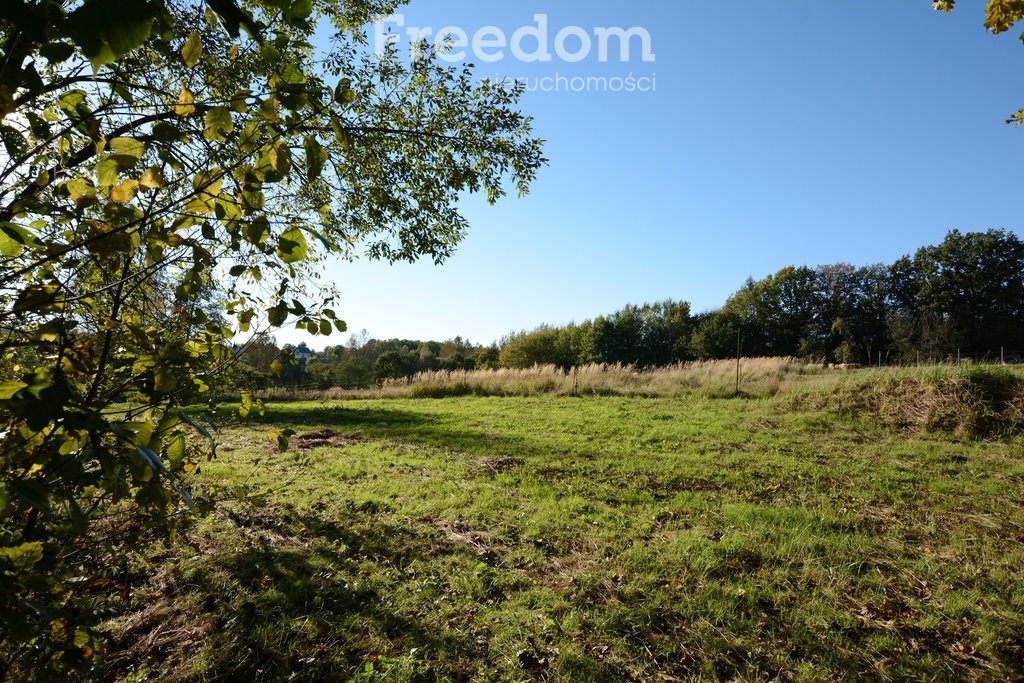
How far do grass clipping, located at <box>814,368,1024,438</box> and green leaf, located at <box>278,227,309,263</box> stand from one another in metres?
11.3

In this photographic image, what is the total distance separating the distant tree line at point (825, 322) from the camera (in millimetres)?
36688

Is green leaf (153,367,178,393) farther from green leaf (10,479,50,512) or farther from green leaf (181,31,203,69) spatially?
green leaf (181,31,203,69)

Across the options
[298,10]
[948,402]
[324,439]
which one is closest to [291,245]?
[298,10]

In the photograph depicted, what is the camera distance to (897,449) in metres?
7.84

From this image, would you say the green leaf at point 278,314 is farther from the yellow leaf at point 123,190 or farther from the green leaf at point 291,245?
the yellow leaf at point 123,190

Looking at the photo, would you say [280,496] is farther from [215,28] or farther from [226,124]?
[226,124]

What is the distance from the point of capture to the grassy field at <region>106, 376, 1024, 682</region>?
2.60m

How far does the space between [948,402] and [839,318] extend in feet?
118

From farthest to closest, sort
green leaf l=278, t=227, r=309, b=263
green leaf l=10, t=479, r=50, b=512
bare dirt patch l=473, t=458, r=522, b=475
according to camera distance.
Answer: bare dirt patch l=473, t=458, r=522, b=475 → green leaf l=278, t=227, r=309, b=263 → green leaf l=10, t=479, r=50, b=512

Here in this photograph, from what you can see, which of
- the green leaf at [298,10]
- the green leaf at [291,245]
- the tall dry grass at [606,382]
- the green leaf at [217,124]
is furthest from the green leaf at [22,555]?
the tall dry grass at [606,382]

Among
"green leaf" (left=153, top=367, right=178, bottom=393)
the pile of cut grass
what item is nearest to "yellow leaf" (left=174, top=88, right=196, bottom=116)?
"green leaf" (left=153, top=367, right=178, bottom=393)

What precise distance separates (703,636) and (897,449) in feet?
23.2

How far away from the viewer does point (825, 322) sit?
42.5 meters

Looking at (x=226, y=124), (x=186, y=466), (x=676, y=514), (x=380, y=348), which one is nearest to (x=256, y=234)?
(x=226, y=124)
